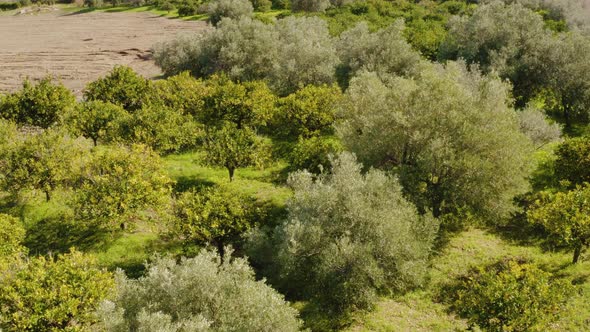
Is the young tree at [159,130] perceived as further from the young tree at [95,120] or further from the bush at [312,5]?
the bush at [312,5]

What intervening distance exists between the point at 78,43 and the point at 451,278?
366ft

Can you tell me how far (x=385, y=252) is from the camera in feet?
92.1

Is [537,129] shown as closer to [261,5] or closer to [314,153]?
[314,153]

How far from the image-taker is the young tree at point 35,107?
51.3 meters

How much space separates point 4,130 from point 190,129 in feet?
60.0

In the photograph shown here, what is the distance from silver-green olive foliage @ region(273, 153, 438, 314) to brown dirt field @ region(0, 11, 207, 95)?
201ft

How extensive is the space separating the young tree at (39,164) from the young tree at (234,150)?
12.5 m

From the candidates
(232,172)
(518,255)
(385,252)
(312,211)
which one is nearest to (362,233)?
(385,252)

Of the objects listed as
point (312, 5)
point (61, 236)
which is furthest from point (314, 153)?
point (312, 5)

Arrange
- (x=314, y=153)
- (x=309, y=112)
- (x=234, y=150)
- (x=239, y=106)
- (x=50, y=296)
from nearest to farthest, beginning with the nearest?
(x=50, y=296) < (x=234, y=150) < (x=314, y=153) < (x=309, y=112) < (x=239, y=106)

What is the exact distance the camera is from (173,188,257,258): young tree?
31.9 meters

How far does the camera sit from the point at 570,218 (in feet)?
96.5

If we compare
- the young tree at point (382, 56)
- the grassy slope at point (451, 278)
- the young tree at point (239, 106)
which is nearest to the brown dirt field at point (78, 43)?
the young tree at point (239, 106)

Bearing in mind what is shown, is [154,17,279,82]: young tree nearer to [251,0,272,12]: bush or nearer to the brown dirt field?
the brown dirt field
